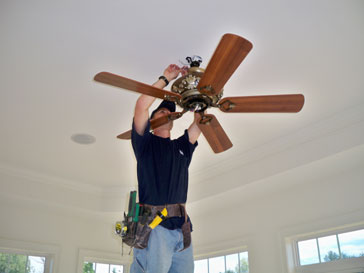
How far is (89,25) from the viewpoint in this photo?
2.40m

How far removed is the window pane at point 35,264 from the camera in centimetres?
447

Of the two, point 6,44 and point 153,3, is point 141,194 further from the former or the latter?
point 6,44

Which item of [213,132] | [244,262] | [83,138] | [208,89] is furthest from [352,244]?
[83,138]

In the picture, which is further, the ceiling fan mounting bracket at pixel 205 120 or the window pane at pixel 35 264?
the window pane at pixel 35 264

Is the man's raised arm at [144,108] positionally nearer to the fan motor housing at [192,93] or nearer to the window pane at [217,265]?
the fan motor housing at [192,93]

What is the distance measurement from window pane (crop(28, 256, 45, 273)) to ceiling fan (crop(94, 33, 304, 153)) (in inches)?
129

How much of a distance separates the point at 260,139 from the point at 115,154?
1.58 metres

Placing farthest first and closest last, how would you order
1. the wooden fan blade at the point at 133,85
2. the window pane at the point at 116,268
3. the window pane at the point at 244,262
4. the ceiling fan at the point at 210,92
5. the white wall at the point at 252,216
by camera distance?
the window pane at the point at 116,268 → the window pane at the point at 244,262 → the white wall at the point at 252,216 → the wooden fan blade at the point at 133,85 → the ceiling fan at the point at 210,92

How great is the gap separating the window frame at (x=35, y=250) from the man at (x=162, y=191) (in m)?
2.99

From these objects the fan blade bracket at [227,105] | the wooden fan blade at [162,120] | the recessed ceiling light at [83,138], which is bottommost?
the wooden fan blade at [162,120]

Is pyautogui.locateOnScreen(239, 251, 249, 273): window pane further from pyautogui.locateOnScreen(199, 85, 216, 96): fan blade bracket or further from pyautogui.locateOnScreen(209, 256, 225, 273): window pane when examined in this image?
pyautogui.locateOnScreen(199, 85, 216, 96): fan blade bracket

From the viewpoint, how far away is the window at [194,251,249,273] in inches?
170

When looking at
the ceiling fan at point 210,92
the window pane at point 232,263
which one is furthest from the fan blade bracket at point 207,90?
the window pane at point 232,263

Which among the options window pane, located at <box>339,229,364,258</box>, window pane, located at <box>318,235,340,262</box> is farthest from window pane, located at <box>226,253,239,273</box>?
window pane, located at <box>339,229,364,258</box>
